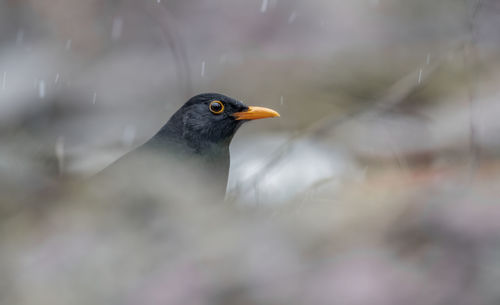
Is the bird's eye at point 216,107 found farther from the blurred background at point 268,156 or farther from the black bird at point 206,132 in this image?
the blurred background at point 268,156

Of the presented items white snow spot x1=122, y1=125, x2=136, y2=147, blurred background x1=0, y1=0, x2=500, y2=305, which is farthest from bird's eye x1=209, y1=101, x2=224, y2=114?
white snow spot x1=122, y1=125, x2=136, y2=147

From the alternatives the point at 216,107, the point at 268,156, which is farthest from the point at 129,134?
the point at 216,107

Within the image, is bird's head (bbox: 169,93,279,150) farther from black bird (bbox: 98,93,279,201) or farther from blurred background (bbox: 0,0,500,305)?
blurred background (bbox: 0,0,500,305)

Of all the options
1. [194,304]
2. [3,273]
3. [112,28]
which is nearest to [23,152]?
[3,273]

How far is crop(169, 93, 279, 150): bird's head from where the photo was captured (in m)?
4.14

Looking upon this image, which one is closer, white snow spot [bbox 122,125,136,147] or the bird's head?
the bird's head

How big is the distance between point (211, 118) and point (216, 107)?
83mm

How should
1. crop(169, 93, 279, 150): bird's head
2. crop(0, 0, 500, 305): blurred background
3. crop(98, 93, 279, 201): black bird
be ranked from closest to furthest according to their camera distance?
crop(0, 0, 500, 305): blurred background
crop(98, 93, 279, 201): black bird
crop(169, 93, 279, 150): bird's head

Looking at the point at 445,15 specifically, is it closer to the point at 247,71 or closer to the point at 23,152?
the point at 247,71

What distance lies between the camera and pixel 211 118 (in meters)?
4.18

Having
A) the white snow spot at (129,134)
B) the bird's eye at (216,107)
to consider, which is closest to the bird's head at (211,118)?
the bird's eye at (216,107)

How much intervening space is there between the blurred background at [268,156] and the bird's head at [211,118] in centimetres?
37

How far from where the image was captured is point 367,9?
33.3 ft

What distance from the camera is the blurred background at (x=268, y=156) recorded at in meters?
0.99
